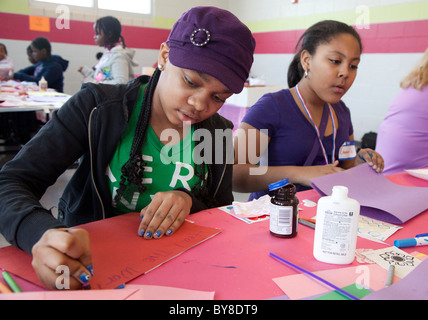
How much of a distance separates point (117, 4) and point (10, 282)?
6764mm

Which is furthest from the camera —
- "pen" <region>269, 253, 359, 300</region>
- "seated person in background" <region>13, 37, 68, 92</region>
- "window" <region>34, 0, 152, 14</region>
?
"window" <region>34, 0, 152, 14</region>

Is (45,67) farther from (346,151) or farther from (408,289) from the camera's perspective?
(408,289)

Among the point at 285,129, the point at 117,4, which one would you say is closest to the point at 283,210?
the point at 285,129

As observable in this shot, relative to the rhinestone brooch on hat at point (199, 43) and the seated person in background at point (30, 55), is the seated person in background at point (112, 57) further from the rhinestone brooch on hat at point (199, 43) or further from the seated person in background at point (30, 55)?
the rhinestone brooch on hat at point (199, 43)

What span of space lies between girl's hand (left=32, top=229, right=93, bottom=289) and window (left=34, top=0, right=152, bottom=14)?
639 cm

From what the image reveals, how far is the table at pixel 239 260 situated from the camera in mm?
662

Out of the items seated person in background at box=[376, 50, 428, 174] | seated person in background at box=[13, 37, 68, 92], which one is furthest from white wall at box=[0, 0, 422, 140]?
seated person in background at box=[376, 50, 428, 174]

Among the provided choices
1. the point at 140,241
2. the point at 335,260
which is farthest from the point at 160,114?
the point at 335,260

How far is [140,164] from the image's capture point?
110 cm

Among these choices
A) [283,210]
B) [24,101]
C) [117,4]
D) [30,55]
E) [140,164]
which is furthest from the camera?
[117,4]

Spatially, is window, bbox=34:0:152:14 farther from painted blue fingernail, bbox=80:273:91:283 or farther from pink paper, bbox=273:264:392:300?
pink paper, bbox=273:264:392:300

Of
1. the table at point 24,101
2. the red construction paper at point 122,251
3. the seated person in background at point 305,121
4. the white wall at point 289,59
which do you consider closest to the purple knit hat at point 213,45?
the red construction paper at point 122,251

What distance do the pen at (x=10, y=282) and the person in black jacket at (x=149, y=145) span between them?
0.18ft

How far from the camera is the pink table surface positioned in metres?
0.66
